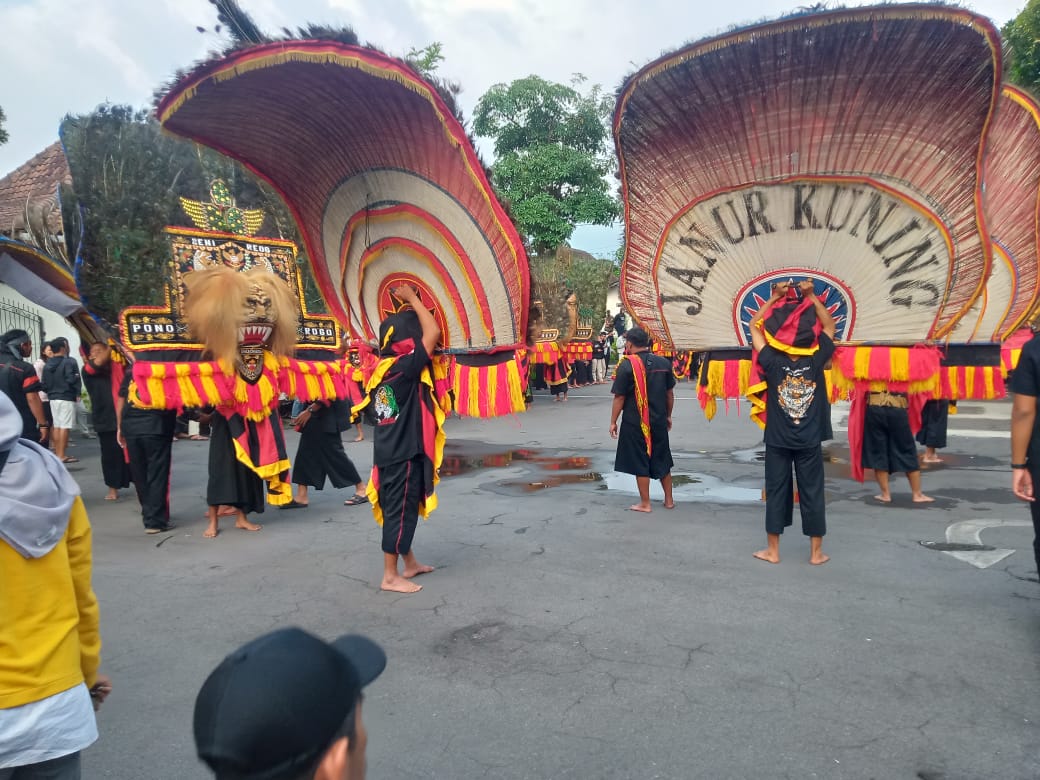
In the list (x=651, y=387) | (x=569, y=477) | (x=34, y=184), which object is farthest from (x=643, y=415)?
(x=34, y=184)

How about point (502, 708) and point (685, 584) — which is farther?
point (685, 584)

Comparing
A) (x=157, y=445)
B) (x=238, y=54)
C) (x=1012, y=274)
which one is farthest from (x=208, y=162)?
(x=1012, y=274)

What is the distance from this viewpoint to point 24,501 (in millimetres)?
1593

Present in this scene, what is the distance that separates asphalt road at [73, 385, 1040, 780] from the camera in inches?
103

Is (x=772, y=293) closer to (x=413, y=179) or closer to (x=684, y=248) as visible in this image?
(x=684, y=248)

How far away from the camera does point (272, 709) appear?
0.99 meters

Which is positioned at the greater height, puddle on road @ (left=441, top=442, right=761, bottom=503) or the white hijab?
the white hijab

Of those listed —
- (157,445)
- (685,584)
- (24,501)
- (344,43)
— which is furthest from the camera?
(157,445)

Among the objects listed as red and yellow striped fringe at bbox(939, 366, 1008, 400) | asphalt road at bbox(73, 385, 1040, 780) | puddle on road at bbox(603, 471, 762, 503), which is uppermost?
red and yellow striped fringe at bbox(939, 366, 1008, 400)

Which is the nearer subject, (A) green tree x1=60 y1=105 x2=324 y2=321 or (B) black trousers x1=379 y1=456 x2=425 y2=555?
(B) black trousers x1=379 y1=456 x2=425 y2=555

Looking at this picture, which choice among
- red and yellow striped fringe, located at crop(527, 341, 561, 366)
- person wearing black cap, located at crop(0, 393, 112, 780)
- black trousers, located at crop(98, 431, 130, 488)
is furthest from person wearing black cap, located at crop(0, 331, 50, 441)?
red and yellow striped fringe, located at crop(527, 341, 561, 366)

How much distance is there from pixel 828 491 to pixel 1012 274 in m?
3.29

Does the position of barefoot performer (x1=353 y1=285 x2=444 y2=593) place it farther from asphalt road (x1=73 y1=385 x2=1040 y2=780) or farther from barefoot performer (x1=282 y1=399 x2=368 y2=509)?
barefoot performer (x1=282 y1=399 x2=368 y2=509)

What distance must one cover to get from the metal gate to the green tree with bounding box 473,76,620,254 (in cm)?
1577
